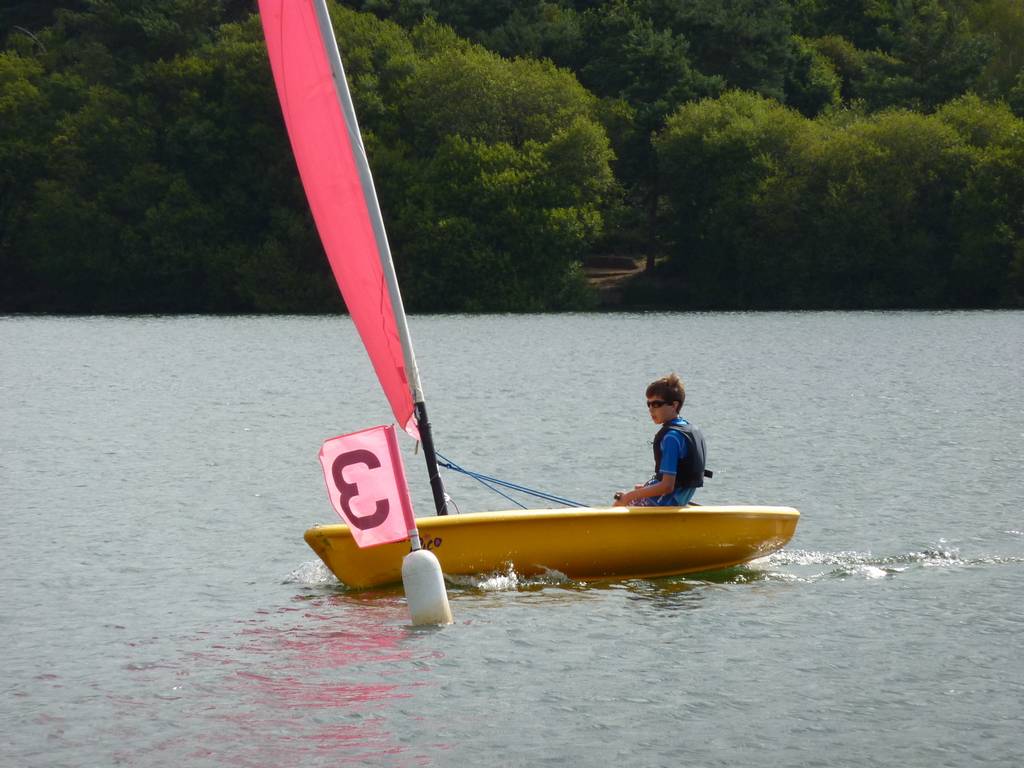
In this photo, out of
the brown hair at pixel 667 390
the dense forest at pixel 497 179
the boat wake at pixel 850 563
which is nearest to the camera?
the brown hair at pixel 667 390

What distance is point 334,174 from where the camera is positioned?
10320 millimetres

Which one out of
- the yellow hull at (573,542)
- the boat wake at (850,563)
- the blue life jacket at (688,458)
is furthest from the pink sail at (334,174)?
the boat wake at (850,563)

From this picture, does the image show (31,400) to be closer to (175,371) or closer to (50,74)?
(175,371)

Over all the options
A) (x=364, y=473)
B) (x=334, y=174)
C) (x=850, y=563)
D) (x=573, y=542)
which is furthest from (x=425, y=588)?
(x=850, y=563)

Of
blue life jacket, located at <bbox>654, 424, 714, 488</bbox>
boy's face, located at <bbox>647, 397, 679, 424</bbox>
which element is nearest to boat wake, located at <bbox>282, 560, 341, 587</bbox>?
blue life jacket, located at <bbox>654, 424, 714, 488</bbox>

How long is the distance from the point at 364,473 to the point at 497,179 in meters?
51.2

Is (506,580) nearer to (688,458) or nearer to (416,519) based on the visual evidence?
(416,519)

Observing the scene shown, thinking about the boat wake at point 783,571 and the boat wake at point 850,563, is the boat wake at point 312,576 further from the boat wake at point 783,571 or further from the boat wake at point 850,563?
the boat wake at point 850,563

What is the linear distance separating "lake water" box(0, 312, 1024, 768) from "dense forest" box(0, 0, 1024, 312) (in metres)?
35.3

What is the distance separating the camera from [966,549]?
12.7 metres

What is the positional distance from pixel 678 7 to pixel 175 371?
39419 millimetres

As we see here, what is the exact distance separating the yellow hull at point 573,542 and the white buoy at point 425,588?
28.9 inches

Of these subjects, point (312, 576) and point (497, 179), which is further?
point (497, 179)

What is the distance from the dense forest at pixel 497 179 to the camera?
59.2m
